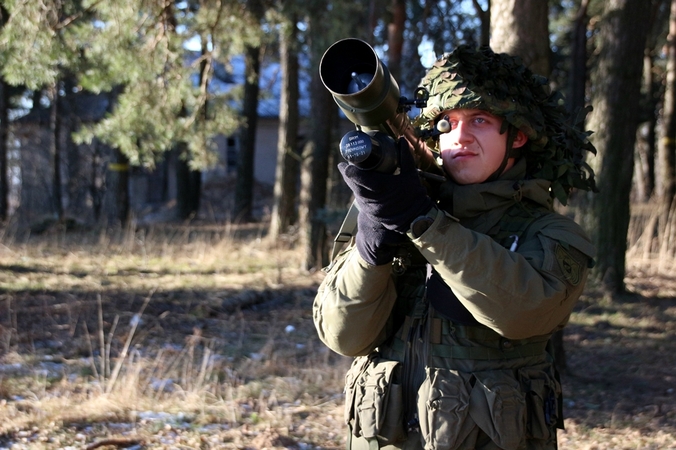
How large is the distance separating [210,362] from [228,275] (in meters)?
4.20

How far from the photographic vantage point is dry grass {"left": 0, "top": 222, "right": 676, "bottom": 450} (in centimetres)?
394

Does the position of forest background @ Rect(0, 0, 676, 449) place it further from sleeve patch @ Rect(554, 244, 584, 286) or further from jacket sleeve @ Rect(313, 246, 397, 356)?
sleeve patch @ Rect(554, 244, 584, 286)

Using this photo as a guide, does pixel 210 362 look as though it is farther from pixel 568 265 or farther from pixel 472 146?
pixel 568 265

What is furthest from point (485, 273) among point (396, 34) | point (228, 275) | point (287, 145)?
point (287, 145)

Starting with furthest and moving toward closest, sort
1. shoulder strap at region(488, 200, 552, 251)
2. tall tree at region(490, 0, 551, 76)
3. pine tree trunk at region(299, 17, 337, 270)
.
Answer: pine tree trunk at region(299, 17, 337, 270) < tall tree at region(490, 0, 551, 76) < shoulder strap at region(488, 200, 552, 251)

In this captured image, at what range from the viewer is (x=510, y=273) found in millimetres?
1618

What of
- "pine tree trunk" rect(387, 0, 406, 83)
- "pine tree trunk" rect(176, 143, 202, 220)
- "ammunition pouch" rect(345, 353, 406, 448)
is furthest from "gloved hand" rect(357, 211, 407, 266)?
"pine tree trunk" rect(176, 143, 202, 220)

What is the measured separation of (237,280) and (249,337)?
2.67 meters

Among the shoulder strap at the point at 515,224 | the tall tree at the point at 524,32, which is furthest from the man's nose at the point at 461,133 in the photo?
the tall tree at the point at 524,32

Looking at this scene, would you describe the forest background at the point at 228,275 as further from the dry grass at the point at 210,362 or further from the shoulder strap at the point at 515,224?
the shoulder strap at the point at 515,224

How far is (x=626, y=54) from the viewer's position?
7.03m

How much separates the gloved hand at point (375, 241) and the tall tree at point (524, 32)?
10.2 feet

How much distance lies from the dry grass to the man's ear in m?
2.40

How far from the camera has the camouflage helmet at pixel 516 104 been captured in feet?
Answer: 6.43
